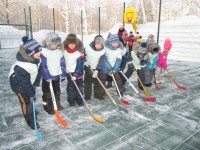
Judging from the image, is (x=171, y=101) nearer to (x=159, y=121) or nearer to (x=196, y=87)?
(x=159, y=121)

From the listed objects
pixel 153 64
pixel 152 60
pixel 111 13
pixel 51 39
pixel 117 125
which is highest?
pixel 111 13

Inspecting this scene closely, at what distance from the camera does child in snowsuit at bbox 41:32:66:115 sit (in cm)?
327

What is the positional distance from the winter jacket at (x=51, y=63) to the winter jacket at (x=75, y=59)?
203mm

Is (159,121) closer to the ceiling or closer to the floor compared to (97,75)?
closer to the floor

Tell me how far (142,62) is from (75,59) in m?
2.13

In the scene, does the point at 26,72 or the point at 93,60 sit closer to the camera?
the point at 26,72

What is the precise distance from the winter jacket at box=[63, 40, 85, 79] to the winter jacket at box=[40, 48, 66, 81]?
0.67 ft

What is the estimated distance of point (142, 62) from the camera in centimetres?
504

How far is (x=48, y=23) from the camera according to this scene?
3578 centimetres

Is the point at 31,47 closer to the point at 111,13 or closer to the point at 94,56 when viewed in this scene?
the point at 94,56

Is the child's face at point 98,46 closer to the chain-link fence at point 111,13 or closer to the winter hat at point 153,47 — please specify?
the winter hat at point 153,47

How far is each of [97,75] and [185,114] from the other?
6.44ft

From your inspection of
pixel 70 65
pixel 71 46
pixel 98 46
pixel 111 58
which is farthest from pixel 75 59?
pixel 111 58

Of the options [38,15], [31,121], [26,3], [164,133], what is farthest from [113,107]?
[26,3]
